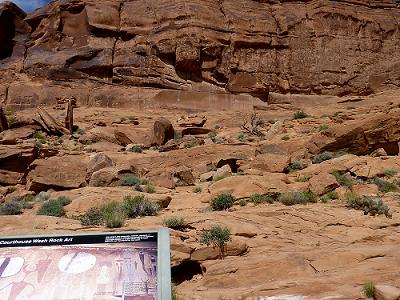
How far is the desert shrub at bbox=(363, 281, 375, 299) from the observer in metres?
5.41

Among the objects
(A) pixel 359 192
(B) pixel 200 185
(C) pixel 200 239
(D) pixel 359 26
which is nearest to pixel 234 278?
(C) pixel 200 239

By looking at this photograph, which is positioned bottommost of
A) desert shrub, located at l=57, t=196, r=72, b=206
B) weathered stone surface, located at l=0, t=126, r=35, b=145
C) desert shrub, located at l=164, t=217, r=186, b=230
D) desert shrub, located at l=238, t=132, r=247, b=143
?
desert shrub, located at l=164, t=217, r=186, b=230

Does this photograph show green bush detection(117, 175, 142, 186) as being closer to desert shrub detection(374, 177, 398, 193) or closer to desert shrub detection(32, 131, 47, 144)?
desert shrub detection(374, 177, 398, 193)

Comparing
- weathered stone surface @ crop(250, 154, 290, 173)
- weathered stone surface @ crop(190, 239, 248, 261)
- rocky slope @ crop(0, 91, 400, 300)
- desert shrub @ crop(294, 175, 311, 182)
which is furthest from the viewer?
weathered stone surface @ crop(250, 154, 290, 173)

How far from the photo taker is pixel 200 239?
7.49m

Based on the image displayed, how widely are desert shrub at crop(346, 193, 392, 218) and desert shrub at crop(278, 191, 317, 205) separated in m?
1.02

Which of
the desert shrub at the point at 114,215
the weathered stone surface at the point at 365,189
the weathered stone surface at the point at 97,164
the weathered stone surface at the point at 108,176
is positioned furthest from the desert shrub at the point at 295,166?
the desert shrub at the point at 114,215

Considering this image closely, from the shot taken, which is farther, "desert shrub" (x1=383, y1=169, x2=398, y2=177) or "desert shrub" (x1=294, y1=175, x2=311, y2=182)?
"desert shrub" (x1=383, y1=169, x2=398, y2=177)

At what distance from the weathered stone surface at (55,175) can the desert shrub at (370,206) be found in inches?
362

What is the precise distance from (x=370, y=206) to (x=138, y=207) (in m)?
4.81

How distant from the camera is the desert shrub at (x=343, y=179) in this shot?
12.1 m

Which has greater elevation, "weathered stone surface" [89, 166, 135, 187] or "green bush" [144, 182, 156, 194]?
"weathered stone surface" [89, 166, 135, 187]

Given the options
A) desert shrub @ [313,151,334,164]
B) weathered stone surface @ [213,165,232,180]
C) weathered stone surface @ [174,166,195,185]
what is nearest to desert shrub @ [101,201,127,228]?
weathered stone surface @ [174,166,195,185]

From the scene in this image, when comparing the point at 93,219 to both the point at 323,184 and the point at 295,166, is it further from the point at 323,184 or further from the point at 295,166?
the point at 295,166
